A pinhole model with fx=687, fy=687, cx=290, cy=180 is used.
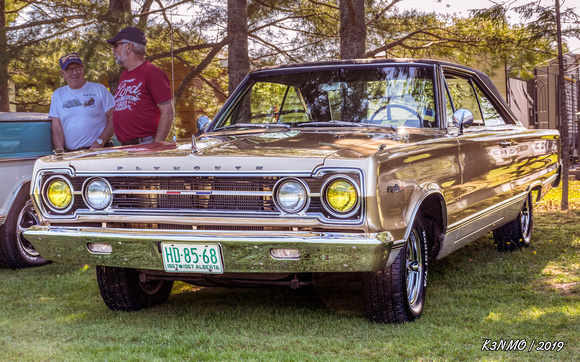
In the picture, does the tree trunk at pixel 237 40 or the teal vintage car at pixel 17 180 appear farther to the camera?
the tree trunk at pixel 237 40

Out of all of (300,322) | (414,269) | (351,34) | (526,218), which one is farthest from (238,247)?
(351,34)

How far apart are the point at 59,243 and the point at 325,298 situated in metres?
1.80

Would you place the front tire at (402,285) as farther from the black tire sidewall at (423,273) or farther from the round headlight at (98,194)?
the round headlight at (98,194)

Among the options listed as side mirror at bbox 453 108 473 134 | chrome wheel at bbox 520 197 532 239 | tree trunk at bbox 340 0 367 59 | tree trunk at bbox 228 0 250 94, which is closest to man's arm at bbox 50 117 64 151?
tree trunk at bbox 228 0 250 94

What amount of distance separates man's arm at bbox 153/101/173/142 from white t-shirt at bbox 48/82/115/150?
953 mm

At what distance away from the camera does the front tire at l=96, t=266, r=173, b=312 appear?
443 centimetres

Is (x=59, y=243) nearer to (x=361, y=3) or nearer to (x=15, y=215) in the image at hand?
(x=15, y=215)

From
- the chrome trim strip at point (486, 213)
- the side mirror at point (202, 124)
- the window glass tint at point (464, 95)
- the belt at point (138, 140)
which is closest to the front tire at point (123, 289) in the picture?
the side mirror at point (202, 124)

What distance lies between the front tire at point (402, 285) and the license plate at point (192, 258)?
2.79ft

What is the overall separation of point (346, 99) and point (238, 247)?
68.2 inches

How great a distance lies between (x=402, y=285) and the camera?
384 centimetres

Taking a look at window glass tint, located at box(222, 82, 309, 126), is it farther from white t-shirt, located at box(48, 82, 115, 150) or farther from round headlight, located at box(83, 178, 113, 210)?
white t-shirt, located at box(48, 82, 115, 150)

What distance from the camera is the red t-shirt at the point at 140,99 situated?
5.71m

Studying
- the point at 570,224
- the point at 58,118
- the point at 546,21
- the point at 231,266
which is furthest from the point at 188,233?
the point at 546,21
